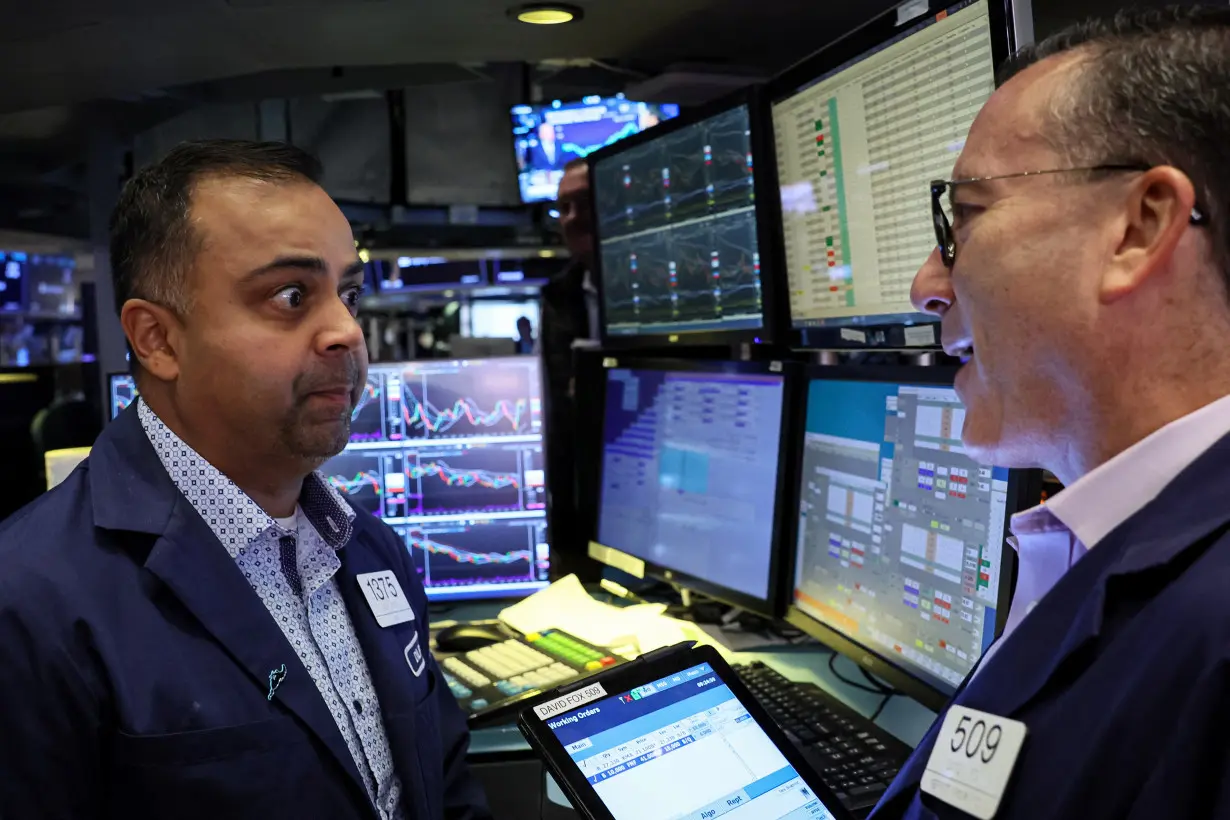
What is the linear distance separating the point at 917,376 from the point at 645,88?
1764 mm

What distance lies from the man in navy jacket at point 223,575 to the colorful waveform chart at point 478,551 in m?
0.72

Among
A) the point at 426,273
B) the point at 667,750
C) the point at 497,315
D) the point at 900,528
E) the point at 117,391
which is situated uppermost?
the point at 426,273

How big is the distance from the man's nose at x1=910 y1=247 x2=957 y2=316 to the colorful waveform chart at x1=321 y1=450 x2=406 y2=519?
1.46 meters

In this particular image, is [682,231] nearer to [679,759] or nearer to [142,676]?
[679,759]

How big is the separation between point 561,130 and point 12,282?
9.77ft

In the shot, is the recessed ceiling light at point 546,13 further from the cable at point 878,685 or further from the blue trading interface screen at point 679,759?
the blue trading interface screen at point 679,759

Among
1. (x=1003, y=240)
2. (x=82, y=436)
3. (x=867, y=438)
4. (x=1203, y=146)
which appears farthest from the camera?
(x=82, y=436)

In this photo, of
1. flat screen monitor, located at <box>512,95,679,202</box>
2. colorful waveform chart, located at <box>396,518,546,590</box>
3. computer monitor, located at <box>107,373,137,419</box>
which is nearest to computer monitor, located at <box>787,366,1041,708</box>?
colorful waveform chart, located at <box>396,518,546,590</box>

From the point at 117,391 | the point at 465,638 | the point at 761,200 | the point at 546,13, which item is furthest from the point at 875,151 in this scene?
the point at 117,391

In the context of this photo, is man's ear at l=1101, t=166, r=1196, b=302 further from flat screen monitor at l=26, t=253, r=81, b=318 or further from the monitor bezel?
flat screen monitor at l=26, t=253, r=81, b=318

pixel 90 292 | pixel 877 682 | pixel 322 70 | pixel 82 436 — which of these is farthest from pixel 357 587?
pixel 90 292

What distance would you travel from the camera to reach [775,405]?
1693mm

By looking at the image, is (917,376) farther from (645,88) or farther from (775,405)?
(645,88)

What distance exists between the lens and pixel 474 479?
7.20ft
